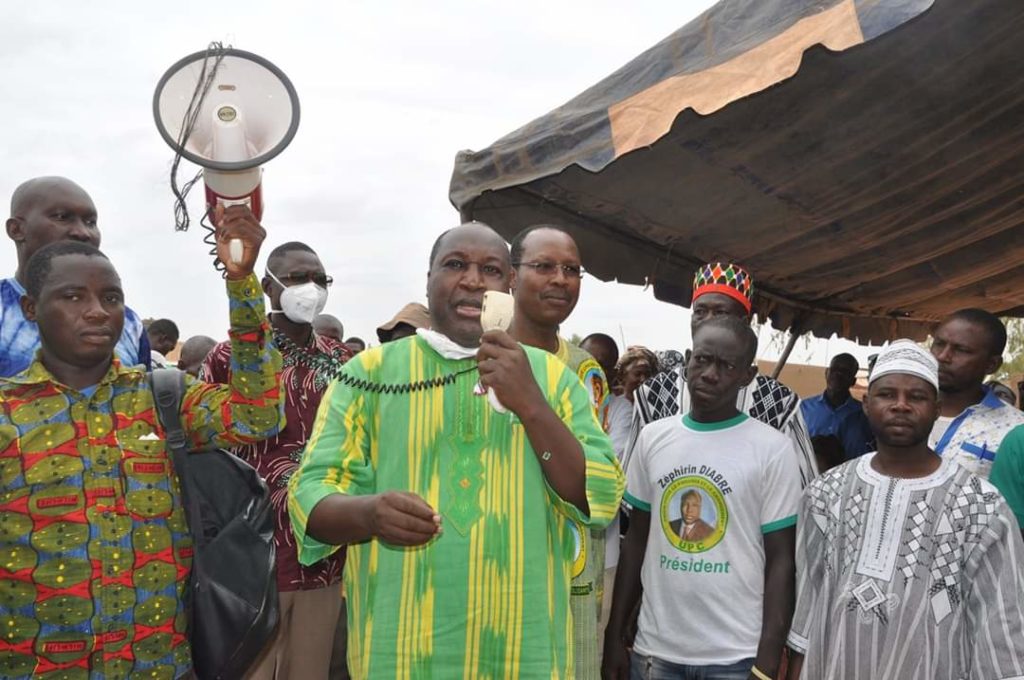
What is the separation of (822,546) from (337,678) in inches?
95.0

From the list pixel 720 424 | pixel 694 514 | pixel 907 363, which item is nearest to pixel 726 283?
pixel 720 424

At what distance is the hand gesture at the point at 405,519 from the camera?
1.61 meters

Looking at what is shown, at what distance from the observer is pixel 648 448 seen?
3.20 meters

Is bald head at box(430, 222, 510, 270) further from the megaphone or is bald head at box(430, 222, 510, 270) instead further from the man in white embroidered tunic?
the man in white embroidered tunic

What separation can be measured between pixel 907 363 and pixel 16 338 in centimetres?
266

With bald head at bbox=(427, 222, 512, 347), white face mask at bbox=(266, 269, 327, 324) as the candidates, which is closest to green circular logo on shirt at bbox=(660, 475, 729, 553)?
bald head at bbox=(427, 222, 512, 347)

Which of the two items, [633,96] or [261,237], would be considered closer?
[261,237]

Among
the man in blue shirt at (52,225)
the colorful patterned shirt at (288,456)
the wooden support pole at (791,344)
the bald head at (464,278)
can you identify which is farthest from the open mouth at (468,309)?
the wooden support pole at (791,344)

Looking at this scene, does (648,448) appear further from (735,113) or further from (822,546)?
(735,113)

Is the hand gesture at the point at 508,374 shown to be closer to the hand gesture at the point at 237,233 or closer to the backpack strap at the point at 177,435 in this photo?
the hand gesture at the point at 237,233

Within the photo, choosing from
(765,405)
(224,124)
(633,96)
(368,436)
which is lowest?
(368,436)

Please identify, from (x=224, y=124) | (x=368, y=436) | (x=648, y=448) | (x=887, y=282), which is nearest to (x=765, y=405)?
(x=648, y=448)

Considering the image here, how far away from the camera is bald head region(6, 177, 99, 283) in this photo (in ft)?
9.53

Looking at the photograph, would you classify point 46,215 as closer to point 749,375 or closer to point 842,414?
point 749,375
